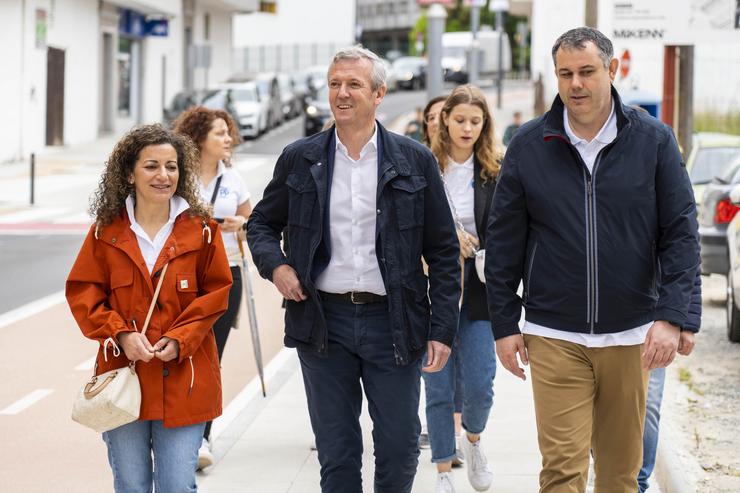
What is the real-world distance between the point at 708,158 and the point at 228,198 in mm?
10250

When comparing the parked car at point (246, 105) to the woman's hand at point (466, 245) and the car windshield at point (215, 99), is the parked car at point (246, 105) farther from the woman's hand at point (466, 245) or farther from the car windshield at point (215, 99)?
the woman's hand at point (466, 245)

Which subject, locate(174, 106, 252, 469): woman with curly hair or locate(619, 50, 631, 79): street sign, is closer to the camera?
locate(174, 106, 252, 469): woman with curly hair

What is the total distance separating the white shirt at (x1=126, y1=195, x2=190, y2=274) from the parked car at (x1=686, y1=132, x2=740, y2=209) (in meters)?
11.3

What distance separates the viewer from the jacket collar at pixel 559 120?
470 cm

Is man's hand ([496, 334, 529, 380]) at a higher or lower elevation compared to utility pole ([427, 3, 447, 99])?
lower

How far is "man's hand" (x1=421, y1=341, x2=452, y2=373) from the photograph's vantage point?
4969 millimetres

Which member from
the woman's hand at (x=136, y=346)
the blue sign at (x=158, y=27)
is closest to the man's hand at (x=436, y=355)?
the woman's hand at (x=136, y=346)

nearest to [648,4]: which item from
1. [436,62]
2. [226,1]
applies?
[436,62]

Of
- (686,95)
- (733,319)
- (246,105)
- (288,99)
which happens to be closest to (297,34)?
(288,99)

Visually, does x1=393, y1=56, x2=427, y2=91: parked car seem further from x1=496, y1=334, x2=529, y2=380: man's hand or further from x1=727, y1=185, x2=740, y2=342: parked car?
x1=496, y1=334, x2=529, y2=380: man's hand

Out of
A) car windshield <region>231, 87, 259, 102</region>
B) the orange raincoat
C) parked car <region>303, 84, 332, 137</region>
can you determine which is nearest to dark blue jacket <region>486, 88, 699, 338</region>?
the orange raincoat

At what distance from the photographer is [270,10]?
219ft

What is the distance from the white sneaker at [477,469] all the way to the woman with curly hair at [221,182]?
Answer: 4.77ft

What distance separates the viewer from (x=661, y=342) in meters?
4.54
